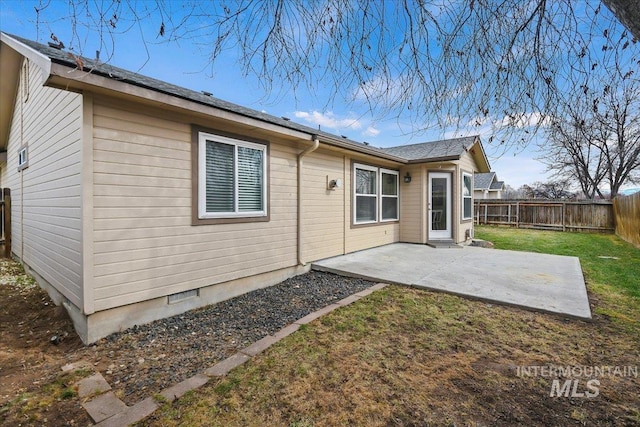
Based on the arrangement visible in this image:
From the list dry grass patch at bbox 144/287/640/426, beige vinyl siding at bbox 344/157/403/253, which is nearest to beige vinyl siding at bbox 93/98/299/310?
dry grass patch at bbox 144/287/640/426

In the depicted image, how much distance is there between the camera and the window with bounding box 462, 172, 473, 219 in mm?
10031

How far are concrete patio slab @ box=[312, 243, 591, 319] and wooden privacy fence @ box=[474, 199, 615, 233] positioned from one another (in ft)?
32.8

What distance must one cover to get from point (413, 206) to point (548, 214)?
11.0 meters

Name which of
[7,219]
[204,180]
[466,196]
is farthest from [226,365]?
[466,196]

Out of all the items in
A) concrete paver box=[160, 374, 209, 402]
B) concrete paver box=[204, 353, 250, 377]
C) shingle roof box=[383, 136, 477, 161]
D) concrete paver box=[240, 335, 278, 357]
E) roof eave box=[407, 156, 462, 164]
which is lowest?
concrete paver box=[160, 374, 209, 402]

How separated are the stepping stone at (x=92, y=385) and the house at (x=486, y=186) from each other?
30730 mm

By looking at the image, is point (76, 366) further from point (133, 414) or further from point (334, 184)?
point (334, 184)

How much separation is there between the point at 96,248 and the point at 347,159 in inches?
212

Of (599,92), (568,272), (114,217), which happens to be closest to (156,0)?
(114,217)

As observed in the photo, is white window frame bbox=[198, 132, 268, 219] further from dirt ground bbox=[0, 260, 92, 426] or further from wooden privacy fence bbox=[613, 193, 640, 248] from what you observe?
wooden privacy fence bbox=[613, 193, 640, 248]

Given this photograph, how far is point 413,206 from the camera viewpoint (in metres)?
9.37

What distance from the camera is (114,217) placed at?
3.58 metres

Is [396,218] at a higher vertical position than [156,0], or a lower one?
lower

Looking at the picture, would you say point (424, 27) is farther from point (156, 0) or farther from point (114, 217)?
point (114, 217)
